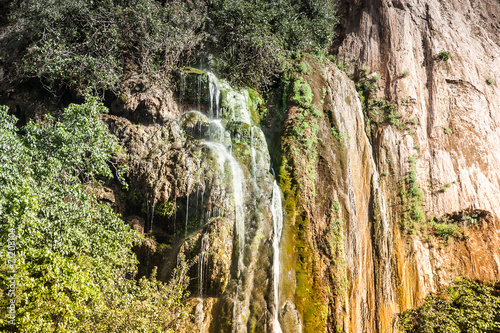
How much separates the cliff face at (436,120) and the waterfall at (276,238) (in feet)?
17.8

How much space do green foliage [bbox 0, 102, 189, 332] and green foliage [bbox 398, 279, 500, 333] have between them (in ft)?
29.6

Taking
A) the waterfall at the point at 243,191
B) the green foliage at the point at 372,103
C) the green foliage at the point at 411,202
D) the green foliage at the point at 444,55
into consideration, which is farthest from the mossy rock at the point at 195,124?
the green foliage at the point at 444,55

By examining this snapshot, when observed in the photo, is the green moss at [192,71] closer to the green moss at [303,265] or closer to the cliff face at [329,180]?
the cliff face at [329,180]

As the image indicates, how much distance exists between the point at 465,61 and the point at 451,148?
18.6 ft

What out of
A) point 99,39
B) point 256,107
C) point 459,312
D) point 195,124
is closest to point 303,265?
point 195,124

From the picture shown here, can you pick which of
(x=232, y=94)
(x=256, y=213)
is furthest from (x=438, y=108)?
(x=256, y=213)

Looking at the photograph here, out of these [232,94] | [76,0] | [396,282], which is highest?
[76,0]

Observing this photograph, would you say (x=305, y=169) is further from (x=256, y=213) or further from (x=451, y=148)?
(x=451, y=148)

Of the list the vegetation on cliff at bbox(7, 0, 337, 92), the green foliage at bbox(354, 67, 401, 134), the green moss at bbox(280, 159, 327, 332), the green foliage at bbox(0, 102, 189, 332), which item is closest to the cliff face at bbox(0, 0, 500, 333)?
the green moss at bbox(280, 159, 327, 332)

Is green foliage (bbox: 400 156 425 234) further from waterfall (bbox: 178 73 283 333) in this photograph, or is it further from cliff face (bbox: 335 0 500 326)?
waterfall (bbox: 178 73 283 333)

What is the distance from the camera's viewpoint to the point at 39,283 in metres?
6.56

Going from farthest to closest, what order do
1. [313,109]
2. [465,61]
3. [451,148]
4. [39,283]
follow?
[465,61] → [451,148] → [313,109] → [39,283]

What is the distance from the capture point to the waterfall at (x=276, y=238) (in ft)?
31.6

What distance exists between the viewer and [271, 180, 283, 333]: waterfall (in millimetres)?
9641
